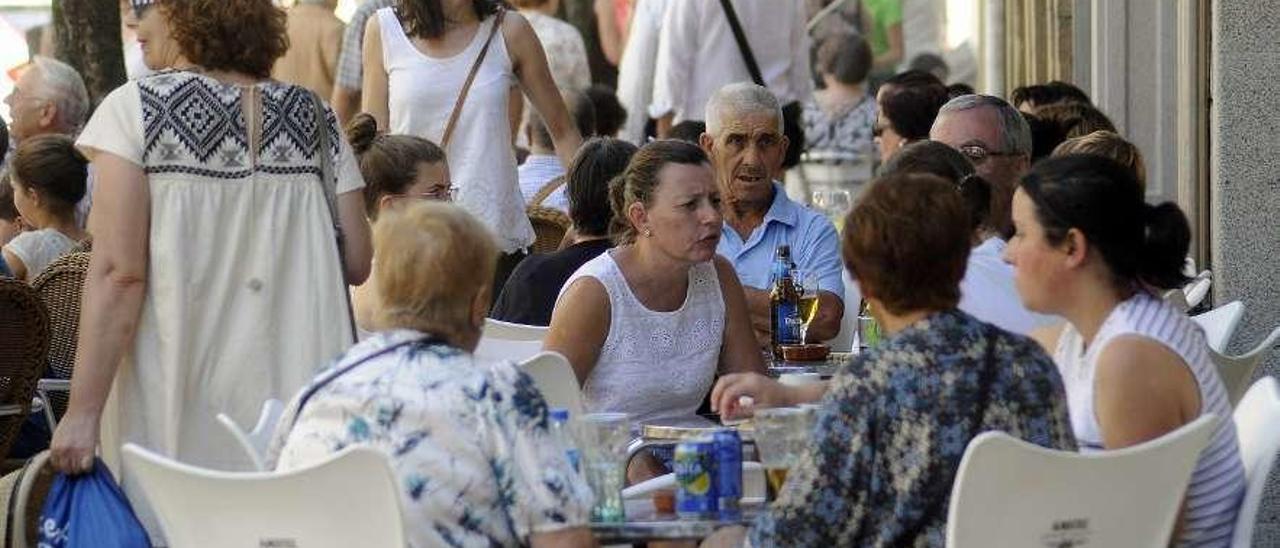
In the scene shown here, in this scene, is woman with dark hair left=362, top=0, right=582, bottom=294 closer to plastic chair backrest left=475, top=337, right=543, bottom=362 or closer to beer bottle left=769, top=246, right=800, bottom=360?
beer bottle left=769, top=246, right=800, bottom=360

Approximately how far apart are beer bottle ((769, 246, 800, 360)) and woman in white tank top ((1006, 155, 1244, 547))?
2237 mm

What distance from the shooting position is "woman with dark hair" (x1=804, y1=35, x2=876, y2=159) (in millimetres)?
15445

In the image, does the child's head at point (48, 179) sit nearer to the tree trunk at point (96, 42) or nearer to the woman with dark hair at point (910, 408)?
the tree trunk at point (96, 42)

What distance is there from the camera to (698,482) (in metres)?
4.38

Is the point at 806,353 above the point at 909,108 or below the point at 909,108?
below

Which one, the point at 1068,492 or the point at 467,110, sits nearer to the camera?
the point at 1068,492

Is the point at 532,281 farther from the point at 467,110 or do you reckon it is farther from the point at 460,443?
the point at 460,443

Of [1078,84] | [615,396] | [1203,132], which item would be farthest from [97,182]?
[1078,84]

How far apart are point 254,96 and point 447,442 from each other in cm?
159

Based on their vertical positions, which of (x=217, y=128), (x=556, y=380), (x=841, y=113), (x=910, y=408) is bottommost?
(x=841, y=113)

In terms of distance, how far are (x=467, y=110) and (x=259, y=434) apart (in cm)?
361

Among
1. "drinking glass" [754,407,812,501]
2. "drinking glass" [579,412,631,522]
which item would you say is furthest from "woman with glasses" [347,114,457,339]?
"drinking glass" [754,407,812,501]

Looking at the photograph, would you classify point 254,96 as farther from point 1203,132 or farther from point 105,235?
point 1203,132

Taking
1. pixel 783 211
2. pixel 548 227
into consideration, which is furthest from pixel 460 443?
pixel 548 227
